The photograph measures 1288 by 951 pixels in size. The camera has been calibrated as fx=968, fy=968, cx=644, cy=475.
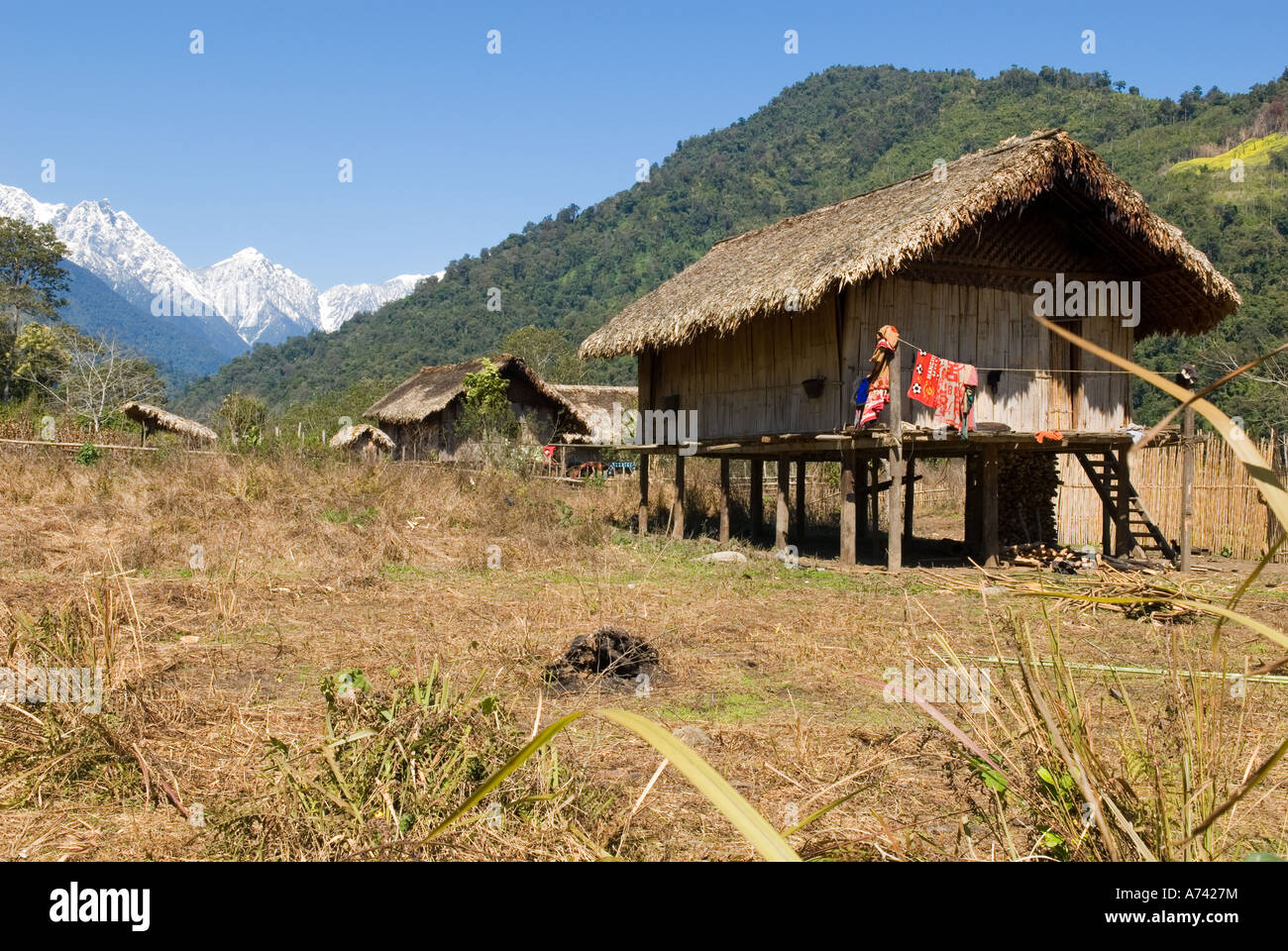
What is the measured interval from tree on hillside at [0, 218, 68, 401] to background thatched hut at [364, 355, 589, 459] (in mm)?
14066

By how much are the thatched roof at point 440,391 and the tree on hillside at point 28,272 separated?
13.0 metres

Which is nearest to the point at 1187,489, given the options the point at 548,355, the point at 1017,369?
the point at 1017,369

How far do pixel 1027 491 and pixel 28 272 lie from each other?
36.3 m

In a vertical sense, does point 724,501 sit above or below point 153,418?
below

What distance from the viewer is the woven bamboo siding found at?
1440 centimetres

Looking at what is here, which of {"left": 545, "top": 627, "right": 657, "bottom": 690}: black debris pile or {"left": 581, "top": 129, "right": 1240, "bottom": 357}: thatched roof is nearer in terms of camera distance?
{"left": 545, "top": 627, "right": 657, "bottom": 690}: black debris pile

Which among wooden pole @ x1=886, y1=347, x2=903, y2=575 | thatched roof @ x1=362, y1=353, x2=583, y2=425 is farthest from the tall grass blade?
thatched roof @ x1=362, y1=353, x2=583, y2=425

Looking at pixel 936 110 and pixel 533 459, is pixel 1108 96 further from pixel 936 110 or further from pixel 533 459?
pixel 533 459

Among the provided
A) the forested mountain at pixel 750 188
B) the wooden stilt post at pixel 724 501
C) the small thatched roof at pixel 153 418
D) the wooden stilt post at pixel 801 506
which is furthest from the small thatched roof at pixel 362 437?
the forested mountain at pixel 750 188

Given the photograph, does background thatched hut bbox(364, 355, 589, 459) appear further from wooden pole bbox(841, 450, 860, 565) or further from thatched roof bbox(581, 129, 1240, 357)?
wooden pole bbox(841, 450, 860, 565)

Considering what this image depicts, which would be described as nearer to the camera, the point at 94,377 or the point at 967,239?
the point at 967,239

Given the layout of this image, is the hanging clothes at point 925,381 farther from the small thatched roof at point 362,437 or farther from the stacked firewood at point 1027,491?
the small thatched roof at point 362,437

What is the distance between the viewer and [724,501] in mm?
15945

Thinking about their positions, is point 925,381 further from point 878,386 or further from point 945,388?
point 878,386
